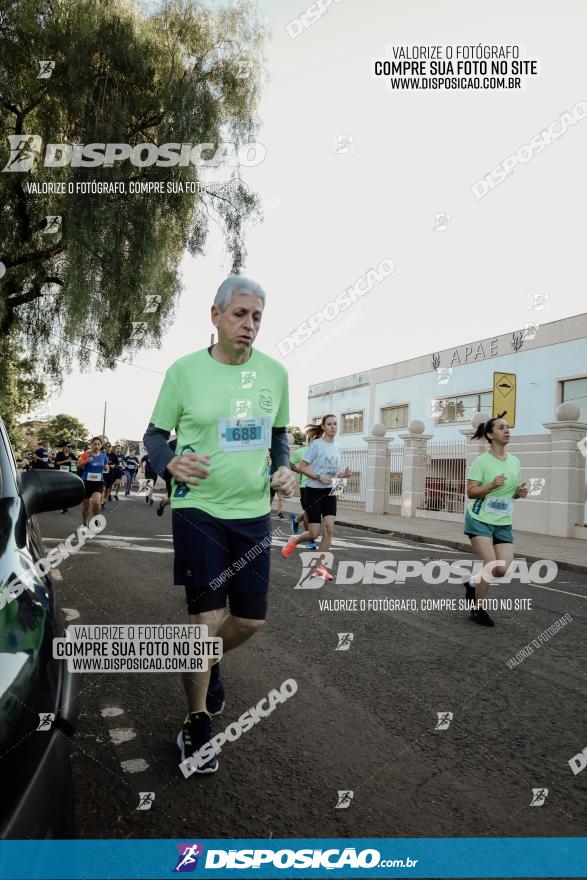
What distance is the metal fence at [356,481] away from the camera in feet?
80.0

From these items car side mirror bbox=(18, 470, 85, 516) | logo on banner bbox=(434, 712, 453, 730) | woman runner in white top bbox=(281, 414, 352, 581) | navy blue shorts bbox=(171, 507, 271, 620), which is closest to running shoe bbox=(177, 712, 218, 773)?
navy blue shorts bbox=(171, 507, 271, 620)

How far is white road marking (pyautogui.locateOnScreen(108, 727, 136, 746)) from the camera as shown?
2.79 metres

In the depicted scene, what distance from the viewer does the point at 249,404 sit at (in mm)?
2824

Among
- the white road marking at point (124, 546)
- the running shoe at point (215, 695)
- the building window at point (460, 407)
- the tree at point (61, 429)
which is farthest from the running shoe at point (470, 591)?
the tree at point (61, 429)

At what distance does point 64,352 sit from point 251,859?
15017mm

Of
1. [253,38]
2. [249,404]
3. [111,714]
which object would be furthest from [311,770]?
[253,38]

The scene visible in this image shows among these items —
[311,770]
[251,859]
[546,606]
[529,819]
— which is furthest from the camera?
[546,606]

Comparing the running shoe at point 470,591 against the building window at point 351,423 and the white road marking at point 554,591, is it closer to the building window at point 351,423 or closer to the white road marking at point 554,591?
the white road marking at point 554,591

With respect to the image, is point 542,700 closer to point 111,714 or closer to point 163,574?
point 111,714

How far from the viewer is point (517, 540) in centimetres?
1423

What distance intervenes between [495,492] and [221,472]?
382 centimetres

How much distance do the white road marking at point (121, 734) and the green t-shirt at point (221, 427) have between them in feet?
3.45

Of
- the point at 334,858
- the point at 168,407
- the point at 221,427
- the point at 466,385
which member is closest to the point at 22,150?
the point at 168,407

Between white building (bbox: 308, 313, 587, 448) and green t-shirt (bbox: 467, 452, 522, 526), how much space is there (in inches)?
511
